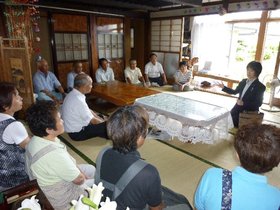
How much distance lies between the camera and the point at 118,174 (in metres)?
1.02

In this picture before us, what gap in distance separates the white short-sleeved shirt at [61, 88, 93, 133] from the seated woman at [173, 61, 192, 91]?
289 centimetres

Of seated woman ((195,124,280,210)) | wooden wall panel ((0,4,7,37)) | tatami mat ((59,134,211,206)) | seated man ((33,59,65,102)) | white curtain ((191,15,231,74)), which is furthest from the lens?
white curtain ((191,15,231,74))

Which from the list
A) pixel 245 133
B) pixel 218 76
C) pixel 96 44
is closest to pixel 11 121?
pixel 245 133

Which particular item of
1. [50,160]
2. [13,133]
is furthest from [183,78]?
[50,160]

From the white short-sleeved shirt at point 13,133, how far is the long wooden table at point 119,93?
195 centimetres

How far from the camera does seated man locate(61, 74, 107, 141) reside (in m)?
2.64

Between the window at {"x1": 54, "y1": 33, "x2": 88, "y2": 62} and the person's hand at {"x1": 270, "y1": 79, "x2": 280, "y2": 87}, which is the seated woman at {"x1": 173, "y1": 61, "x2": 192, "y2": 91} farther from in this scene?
the window at {"x1": 54, "y1": 33, "x2": 88, "y2": 62}

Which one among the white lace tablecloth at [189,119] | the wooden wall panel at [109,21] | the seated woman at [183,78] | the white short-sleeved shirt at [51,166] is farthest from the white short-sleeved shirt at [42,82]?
the white short-sleeved shirt at [51,166]

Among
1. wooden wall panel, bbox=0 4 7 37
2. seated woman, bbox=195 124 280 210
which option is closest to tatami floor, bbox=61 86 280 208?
seated woman, bbox=195 124 280 210

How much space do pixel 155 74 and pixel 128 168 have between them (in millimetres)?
5026

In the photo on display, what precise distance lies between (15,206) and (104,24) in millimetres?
5544

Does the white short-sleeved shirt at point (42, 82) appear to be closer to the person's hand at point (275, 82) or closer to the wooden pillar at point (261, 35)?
the person's hand at point (275, 82)

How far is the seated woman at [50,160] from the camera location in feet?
4.03

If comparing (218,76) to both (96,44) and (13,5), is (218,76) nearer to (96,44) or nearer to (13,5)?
(96,44)
